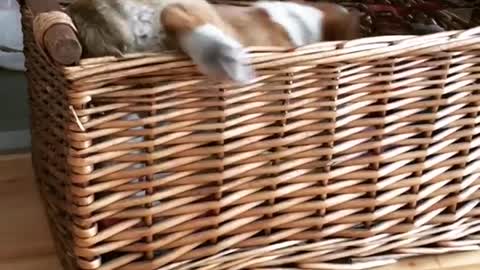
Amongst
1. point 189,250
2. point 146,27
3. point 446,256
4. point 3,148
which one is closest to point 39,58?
point 146,27

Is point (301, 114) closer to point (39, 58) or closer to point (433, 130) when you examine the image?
point (433, 130)

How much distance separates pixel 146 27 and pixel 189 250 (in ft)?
0.85

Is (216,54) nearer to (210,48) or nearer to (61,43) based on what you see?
(210,48)

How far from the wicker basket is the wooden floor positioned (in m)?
0.02

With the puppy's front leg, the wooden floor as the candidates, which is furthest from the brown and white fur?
the wooden floor

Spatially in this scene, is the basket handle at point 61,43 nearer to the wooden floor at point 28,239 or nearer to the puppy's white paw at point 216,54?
the puppy's white paw at point 216,54

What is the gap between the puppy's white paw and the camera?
0.79 m

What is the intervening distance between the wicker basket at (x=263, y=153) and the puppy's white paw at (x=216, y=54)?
2cm

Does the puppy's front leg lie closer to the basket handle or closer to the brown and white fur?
the brown and white fur

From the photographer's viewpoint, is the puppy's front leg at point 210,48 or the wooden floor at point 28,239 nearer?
the puppy's front leg at point 210,48

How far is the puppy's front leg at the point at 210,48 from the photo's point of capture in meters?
0.79

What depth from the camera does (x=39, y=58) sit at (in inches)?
37.9

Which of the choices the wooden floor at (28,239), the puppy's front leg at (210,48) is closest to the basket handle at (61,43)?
the puppy's front leg at (210,48)

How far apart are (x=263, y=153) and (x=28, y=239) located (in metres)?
0.38
